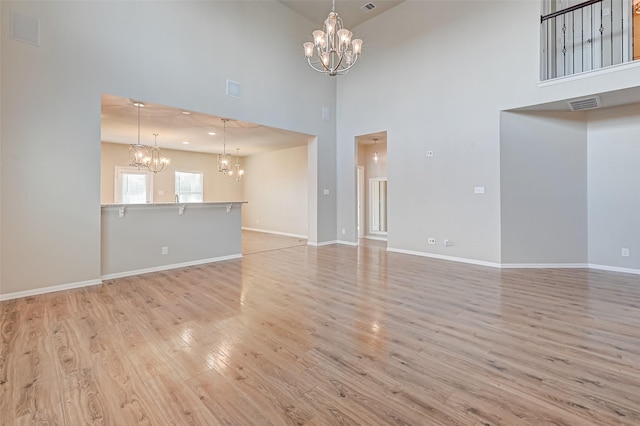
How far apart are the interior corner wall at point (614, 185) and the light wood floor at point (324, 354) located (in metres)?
1.08

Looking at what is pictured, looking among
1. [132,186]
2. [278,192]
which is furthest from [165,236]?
[278,192]

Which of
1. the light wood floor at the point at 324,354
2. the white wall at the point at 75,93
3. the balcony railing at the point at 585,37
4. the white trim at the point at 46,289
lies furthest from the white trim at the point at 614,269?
the white trim at the point at 46,289

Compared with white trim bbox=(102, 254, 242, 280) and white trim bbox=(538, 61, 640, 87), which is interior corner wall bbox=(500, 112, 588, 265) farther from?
white trim bbox=(102, 254, 242, 280)

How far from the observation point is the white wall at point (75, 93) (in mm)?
3480

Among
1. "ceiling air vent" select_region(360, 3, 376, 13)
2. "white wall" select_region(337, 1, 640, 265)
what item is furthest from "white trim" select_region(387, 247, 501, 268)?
"ceiling air vent" select_region(360, 3, 376, 13)

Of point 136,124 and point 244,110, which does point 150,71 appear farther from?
point 136,124

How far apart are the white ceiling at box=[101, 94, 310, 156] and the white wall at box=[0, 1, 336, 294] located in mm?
392

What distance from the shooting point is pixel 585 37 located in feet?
16.0

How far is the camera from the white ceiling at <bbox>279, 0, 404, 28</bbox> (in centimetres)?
634

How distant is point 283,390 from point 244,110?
5071 millimetres

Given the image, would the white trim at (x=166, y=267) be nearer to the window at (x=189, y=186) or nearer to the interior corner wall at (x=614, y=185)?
the window at (x=189, y=186)

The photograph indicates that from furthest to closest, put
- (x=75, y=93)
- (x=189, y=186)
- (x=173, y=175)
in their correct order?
(x=189, y=186), (x=173, y=175), (x=75, y=93)

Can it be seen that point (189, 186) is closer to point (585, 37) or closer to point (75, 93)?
point (75, 93)

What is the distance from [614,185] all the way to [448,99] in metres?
3.01
